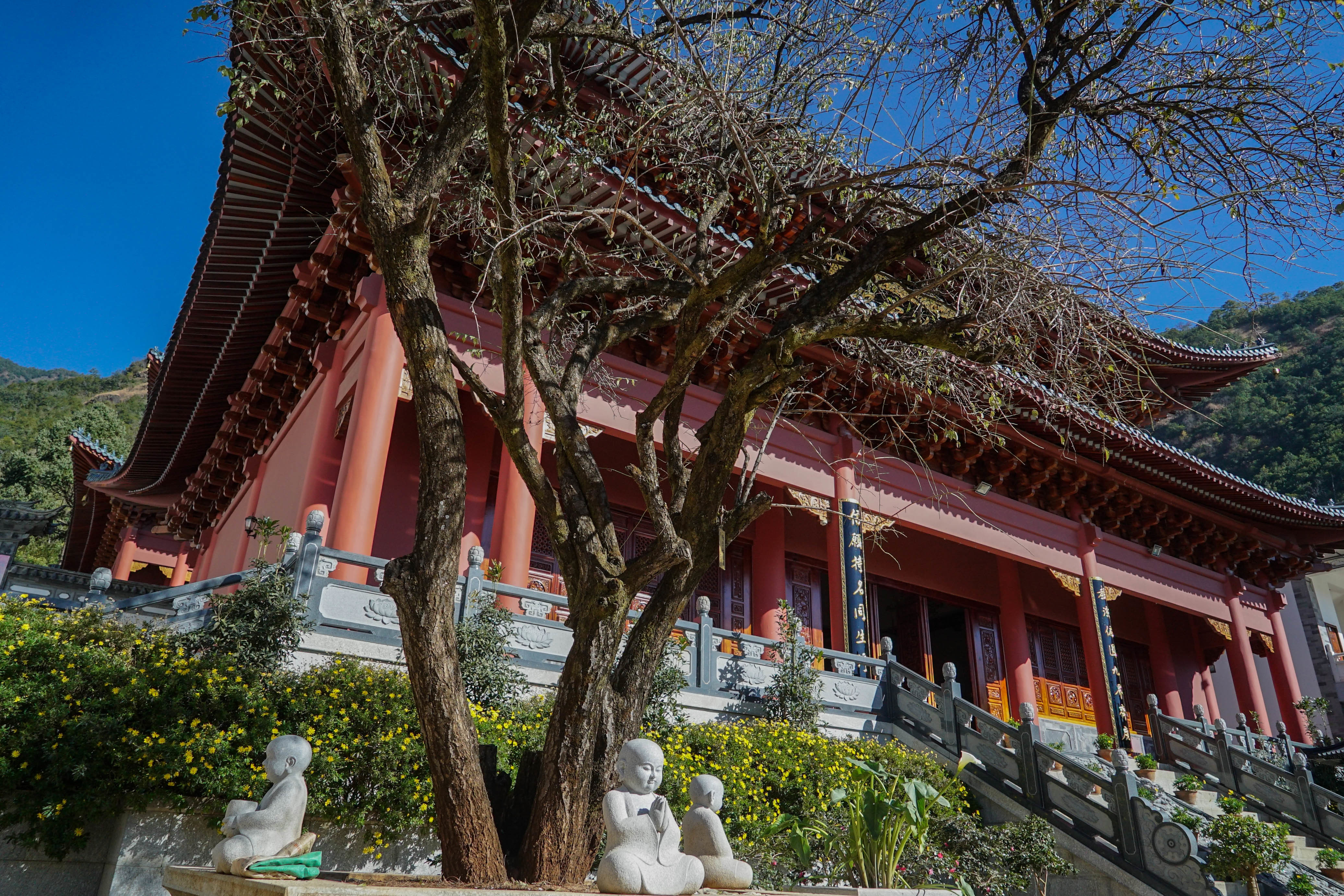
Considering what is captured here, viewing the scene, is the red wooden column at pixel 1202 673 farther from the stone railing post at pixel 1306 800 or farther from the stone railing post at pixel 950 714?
the stone railing post at pixel 950 714

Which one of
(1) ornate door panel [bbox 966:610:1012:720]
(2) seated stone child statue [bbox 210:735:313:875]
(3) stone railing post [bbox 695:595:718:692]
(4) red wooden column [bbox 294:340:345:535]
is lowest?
(2) seated stone child statue [bbox 210:735:313:875]

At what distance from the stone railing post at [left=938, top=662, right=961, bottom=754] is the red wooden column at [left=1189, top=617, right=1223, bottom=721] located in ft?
35.2

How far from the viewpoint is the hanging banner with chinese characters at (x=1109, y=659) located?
1194 centimetres

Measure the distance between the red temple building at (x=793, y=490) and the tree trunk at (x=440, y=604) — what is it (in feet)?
12.1

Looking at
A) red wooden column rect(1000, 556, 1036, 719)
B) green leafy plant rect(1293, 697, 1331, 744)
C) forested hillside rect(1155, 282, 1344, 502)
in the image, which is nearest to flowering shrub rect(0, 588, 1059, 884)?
red wooden column rect(1000, 556, 1036, 719)

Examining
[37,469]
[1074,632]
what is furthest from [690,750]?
[37,469]

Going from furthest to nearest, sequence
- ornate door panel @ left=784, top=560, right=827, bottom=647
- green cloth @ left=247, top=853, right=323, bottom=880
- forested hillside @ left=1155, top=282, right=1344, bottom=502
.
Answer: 1. forested hillside @ left=1155, top=282, right=1344, bottom=502
2. ornate door panel @ left=784, top=560, right=827, bottom=647
3. green cloth @ left=247, top=853, right=323, bottom=880

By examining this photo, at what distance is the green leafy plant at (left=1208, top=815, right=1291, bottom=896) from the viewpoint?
21.6 feet

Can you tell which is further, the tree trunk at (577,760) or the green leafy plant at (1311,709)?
the green leafy plant at (1311,709)

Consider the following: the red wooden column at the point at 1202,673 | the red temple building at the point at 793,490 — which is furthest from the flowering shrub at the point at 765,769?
the red wooden column at the point at 1202,673

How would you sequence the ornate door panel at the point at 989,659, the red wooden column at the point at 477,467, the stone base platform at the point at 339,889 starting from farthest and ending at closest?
the ornate door panel at the point at 989,659, the red wooden column at the point at 477,467, the stone base platform at the point at 339,889

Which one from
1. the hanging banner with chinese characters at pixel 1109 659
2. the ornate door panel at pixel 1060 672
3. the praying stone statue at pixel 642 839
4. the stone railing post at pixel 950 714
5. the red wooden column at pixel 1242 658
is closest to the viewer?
the praying stone statue at pixel 642 839

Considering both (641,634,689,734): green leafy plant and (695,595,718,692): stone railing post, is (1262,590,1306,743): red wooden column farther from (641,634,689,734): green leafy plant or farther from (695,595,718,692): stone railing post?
(641,634,689,734): green leafy plant

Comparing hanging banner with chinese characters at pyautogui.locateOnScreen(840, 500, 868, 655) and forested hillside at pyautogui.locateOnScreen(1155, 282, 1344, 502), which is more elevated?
forested hillside at pyautogui.locateOnScreen(1155, 282, 1344, 502)
